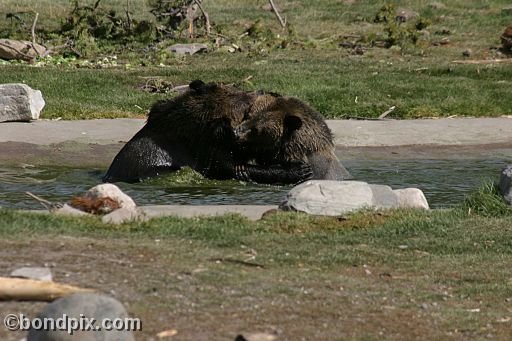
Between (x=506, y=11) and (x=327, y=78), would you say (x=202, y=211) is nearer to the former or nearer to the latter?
(x=327, y=78)

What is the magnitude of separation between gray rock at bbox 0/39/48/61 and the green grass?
1.30 meters

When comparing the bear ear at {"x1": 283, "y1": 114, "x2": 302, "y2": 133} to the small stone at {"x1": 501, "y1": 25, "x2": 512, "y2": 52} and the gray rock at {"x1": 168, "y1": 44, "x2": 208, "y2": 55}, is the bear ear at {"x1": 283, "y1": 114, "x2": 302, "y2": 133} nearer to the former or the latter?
the gray rock at {"x1": 168, "y1": 44, "x2": 208, "y2": 55}

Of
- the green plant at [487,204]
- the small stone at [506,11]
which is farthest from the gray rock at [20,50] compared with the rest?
the small stone at [506,11]

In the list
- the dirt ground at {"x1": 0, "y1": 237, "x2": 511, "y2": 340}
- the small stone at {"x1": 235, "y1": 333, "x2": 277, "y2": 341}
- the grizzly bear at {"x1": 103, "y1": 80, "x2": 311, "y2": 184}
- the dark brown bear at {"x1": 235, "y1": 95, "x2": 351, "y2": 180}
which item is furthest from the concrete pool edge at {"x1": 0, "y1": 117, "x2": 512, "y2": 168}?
the small stone at {"x1": 235, "y1": 333, "x2": 277, "y2": 341}

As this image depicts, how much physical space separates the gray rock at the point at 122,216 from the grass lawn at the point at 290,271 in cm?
15

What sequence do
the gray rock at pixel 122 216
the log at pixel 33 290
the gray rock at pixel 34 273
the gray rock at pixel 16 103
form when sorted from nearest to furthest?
the log at pixel 33 290
the gray rock at pixel 34 273
the gray rock at pixel 122 216
the gray rock at pixel 16 103

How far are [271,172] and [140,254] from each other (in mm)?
4978

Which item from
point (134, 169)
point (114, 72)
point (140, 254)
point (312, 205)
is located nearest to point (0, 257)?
point (140, 254)

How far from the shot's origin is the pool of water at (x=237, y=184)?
11008 mm

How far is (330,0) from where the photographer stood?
114 feet

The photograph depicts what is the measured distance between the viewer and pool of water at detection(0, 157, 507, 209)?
1101 cm

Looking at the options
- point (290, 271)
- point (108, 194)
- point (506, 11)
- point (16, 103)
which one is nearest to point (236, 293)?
point (290, 271)

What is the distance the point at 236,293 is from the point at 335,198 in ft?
10.1

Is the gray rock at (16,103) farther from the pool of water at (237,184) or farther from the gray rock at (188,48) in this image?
the gray rock at (188,48)
